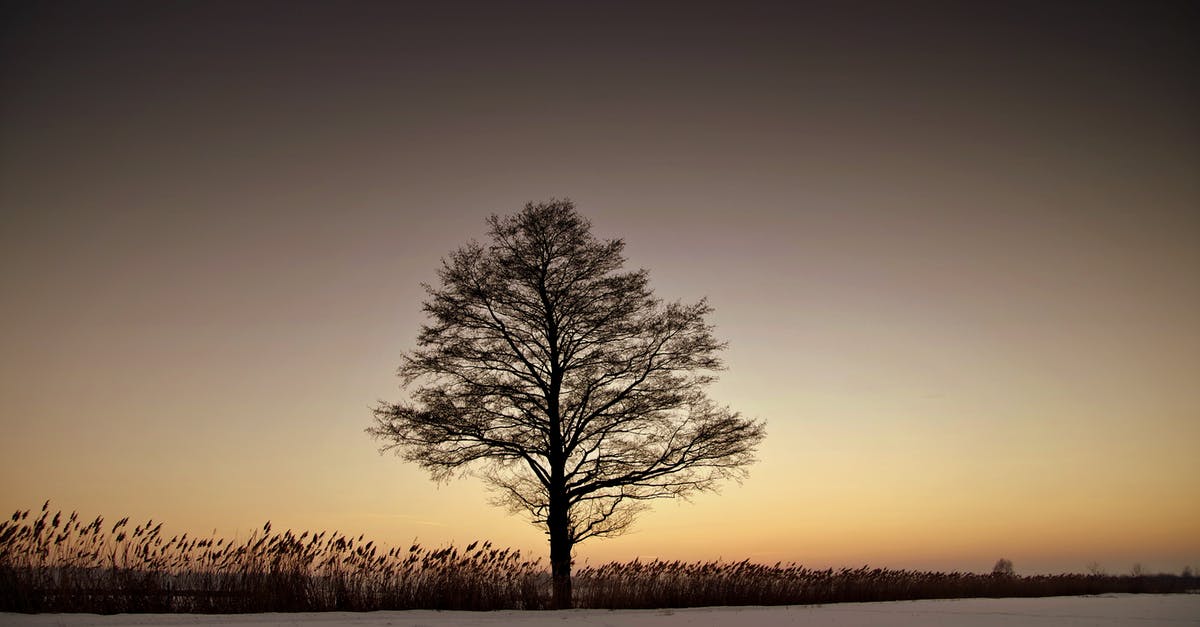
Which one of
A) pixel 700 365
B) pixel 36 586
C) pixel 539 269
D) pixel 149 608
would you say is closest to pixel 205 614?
pixel 149 608

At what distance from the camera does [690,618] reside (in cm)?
1454

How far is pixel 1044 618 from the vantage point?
15.7m

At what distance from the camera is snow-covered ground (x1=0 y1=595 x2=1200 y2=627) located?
35.7ft

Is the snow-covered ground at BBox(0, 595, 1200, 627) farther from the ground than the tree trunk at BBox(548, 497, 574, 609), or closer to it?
closer to it

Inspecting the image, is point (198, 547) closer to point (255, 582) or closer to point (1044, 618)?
point (255, 582)

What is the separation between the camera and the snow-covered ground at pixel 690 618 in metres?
10.9

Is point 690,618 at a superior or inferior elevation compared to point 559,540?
inferior

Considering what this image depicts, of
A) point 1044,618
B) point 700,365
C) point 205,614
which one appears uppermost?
point 700,365

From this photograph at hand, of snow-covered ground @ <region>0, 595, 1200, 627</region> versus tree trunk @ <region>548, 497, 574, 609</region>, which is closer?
snow-covered ground @ <region>0, 595, 1200, 627</region>

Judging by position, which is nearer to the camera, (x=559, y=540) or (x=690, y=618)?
(x=690, y=618)

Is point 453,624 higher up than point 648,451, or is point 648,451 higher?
point 648,451

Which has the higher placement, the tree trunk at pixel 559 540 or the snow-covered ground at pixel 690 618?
the tree trunk at pixel 559 540

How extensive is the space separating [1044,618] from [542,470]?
11.5m

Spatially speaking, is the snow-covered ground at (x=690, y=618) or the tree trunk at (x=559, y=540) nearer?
the snow-covered ground at (x=690, y=618)
